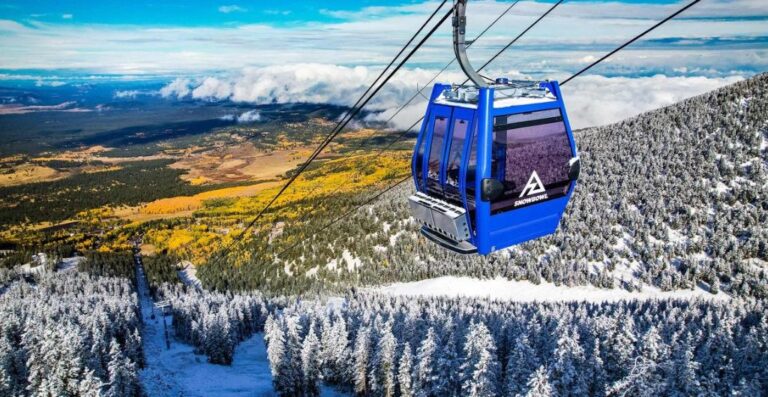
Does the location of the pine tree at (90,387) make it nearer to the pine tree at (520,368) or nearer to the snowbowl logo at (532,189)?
the pine tree at (520,368)

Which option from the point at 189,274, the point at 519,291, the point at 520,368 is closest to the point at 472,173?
the point at 520,368

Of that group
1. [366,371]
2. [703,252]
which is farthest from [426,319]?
[703,252]

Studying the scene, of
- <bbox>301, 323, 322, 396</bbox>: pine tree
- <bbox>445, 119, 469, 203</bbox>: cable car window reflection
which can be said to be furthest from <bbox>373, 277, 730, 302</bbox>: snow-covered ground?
<bbox>445, 119, 469, 203</bbox>: cable car window reflection

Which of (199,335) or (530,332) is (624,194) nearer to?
(530,332)

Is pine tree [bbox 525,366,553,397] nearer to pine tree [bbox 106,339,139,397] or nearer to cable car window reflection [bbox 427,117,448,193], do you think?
cable car window reflection [bbox 427,117,448,193]

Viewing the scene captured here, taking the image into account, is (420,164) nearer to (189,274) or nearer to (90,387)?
(90,387)

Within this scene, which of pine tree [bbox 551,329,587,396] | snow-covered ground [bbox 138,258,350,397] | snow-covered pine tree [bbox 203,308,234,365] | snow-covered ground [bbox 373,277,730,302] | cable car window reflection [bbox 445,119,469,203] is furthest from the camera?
snow-covered ground [bbox 373,277,730,302]

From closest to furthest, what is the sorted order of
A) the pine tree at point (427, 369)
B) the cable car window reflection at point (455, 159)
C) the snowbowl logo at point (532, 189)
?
the cable car window reflection at point (455, 159) < the snowbowl logo at point (532, 189) < the pine tree at point (427, 369)

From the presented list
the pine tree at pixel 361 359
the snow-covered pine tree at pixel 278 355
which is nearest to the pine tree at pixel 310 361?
the snow-covered pine tree at pixel 278 355
